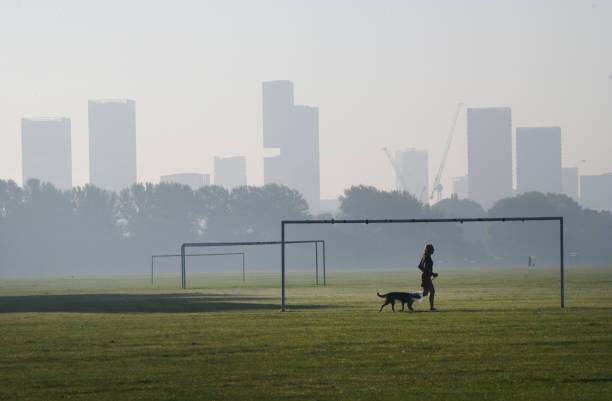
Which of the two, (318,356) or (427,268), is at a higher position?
(427,268)

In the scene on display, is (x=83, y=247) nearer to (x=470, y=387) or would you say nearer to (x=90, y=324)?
(x=90, y=324)

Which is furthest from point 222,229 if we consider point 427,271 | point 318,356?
point 318,356

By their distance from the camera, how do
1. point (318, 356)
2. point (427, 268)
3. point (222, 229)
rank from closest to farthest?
point (318, 356), point (427, 268), point (222, 229)

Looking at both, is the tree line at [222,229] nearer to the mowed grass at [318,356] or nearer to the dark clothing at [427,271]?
the dark clothing at [427,271]

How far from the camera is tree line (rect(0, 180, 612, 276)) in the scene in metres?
174

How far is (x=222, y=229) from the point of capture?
190875 millimetres

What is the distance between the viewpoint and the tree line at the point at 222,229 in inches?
6865

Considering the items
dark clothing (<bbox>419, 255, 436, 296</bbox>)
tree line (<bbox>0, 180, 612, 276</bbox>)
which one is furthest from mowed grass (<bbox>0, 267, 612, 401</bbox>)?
tree line (<bbox>0, 180, 612, 276</bbox>)

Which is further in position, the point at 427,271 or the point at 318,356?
the point at 427,271

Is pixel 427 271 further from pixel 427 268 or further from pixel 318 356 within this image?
pixel 318 356

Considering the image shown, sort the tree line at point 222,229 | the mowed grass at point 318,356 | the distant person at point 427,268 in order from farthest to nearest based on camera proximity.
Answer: the tree line at point 222,229
the distant person at point 427,268
the mowed grass at point 318,356

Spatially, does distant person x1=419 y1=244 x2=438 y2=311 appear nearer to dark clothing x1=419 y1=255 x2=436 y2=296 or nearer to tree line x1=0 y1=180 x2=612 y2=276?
dark clothing x1=419 y1=255 x2=436 y2=296

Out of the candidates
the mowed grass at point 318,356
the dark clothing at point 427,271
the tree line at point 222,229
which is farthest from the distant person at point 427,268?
the tree line at point 222,229


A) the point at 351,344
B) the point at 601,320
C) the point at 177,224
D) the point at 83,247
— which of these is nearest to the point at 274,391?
the point at 351,344
